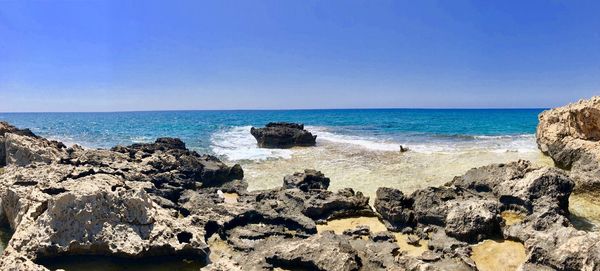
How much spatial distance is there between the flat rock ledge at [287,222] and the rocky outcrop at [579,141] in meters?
2.92

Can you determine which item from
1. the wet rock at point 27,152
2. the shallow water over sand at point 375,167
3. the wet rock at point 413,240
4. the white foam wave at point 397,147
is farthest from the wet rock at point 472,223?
the white foam wave at point 397,147

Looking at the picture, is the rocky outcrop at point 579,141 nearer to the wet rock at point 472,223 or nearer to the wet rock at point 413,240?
the wet rock at point 472,223

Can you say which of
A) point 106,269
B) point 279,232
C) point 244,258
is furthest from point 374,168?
point 106,269

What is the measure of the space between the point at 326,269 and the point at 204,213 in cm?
469

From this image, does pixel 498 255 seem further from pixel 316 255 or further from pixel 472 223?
pixel 316 255

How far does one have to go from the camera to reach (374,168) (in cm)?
2183

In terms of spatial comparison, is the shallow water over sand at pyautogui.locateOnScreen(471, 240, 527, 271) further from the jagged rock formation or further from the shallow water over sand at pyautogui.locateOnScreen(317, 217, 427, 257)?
the shallow water over sand at pyautogui.locateOnScreen(317, 217, 427, 257)

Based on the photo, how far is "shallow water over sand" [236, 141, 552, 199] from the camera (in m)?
18.1

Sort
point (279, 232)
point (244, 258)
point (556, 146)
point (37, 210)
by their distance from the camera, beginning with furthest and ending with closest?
point (556, 146) → point (279, 232) → point (37, 210) → point (244, 258)

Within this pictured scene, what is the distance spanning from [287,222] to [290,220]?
98 mm

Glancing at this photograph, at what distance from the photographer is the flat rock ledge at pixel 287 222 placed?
8.21 meters

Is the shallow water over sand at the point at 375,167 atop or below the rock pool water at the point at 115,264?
below

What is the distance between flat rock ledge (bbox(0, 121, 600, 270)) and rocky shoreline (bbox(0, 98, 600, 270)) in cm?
3

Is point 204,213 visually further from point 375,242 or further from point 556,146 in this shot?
point 556,146
